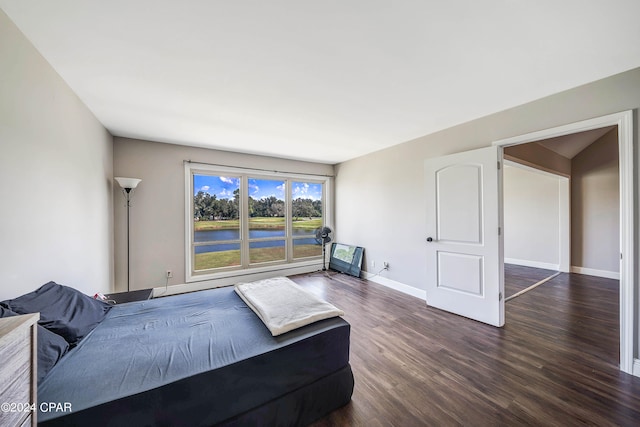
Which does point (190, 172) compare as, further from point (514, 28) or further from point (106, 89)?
point (514, 28)

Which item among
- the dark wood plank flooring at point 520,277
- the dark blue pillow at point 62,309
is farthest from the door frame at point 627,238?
Result: the dark blue pillow at point 62,309

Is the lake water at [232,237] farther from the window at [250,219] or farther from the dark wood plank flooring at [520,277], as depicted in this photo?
the dark wood plank flooring at [520,277]

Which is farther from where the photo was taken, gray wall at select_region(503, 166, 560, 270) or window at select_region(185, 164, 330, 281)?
gray wall at select_region(503, 166, 560, 270)

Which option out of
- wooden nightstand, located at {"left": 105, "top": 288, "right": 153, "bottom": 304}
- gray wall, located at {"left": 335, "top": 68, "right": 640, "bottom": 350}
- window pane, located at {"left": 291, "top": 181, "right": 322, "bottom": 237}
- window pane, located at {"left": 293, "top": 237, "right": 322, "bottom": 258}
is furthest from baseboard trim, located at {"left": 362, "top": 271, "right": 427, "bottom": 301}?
wooden nightstand, located at {"left": 105, "top": 288, "right": 153, "bottom": 304}

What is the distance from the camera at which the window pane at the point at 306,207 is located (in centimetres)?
507

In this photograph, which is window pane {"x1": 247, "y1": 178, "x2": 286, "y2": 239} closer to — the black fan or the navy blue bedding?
the black fan

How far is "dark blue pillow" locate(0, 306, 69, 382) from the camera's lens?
1.12m

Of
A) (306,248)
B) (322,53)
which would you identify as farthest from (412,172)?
(306,248)

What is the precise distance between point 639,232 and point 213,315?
340 cm

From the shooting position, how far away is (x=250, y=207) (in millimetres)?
4535

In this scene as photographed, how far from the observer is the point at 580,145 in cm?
466

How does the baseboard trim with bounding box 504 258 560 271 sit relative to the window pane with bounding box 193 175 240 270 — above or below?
below

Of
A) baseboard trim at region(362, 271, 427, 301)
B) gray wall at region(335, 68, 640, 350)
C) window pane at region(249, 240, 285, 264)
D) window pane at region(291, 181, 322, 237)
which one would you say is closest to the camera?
gray wall at region(335, 68, 640, 350)

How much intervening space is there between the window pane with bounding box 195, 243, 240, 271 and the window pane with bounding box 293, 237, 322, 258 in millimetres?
1239
